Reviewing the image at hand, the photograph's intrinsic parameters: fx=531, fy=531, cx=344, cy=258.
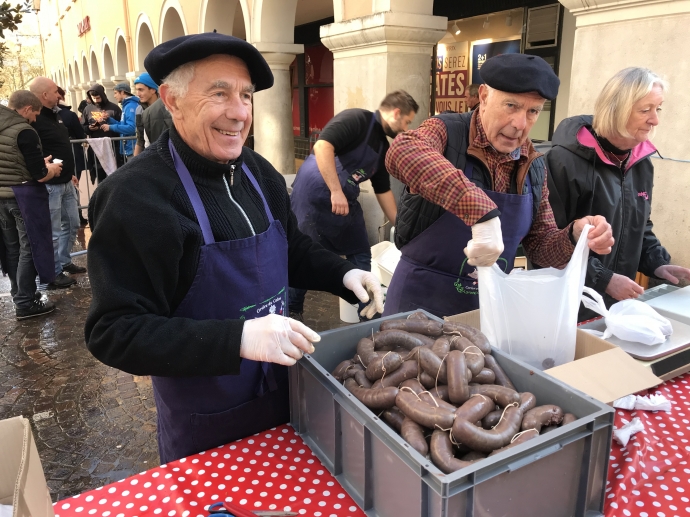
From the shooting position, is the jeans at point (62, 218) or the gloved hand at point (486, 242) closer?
the gloved hand at point (486, 242)

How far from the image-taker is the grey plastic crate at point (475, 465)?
3.56 ft

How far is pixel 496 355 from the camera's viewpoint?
1.63 metres

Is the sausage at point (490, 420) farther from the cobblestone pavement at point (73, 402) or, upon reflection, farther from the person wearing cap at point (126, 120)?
the person wearing cap at point (126, 120)

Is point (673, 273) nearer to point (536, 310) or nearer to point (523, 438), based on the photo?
point (536, 310)

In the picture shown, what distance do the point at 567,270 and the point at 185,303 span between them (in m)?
1.30

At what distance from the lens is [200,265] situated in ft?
5.16

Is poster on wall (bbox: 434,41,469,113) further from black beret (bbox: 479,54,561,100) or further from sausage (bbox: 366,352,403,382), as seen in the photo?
sausage (bbox: 366,352,403,382)

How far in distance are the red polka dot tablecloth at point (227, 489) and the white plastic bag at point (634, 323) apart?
4.13 ft

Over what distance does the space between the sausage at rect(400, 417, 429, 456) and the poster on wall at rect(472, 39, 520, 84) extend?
24.0ft

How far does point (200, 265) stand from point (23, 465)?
75 centimetres

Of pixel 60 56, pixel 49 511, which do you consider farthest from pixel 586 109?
pixel 60 56

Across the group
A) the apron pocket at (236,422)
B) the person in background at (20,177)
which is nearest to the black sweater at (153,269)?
the apron pocket at (236,422)

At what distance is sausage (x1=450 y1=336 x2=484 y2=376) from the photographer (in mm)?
1445

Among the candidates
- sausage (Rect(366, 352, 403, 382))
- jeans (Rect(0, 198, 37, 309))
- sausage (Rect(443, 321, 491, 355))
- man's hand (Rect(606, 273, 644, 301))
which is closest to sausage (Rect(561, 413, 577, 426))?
sausage (Rect(443, 321, 491, 355))
